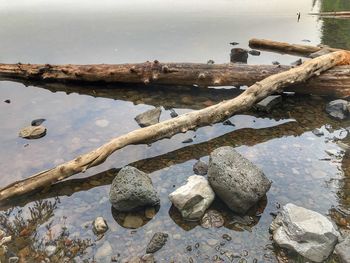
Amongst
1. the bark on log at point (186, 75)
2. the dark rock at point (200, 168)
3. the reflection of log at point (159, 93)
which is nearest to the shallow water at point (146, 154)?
the reflection of log at point (159, 93)

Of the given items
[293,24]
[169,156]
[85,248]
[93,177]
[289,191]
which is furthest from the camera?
[293,24]

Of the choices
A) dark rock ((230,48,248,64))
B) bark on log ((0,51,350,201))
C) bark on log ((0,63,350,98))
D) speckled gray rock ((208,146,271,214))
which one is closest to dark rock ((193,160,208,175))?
speckled gray rock ((208,146,271,214))

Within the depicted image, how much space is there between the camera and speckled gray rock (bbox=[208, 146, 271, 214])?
5.62 meters

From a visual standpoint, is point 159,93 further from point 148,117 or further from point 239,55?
point 239,55

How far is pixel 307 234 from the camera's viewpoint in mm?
4699

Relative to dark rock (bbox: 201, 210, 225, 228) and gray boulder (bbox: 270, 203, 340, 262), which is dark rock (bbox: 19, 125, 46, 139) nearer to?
dark rock (bbox: 201, 210, 225, 228)

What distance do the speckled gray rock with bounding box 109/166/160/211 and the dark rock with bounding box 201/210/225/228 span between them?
930mm

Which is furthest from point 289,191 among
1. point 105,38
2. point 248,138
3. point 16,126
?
point 105,38

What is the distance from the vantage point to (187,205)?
5625 mm

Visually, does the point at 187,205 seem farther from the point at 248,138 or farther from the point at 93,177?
the point at 248,138

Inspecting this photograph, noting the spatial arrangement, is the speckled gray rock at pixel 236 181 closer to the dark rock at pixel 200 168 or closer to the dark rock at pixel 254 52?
the dark rock at pixel 200 168

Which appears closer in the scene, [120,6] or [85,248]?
[85,248]

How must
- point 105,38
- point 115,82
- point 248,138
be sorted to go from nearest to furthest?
1. point 248,138
2. point 115,82
3. point 105,38

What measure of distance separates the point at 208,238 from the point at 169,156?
8.88 feet
